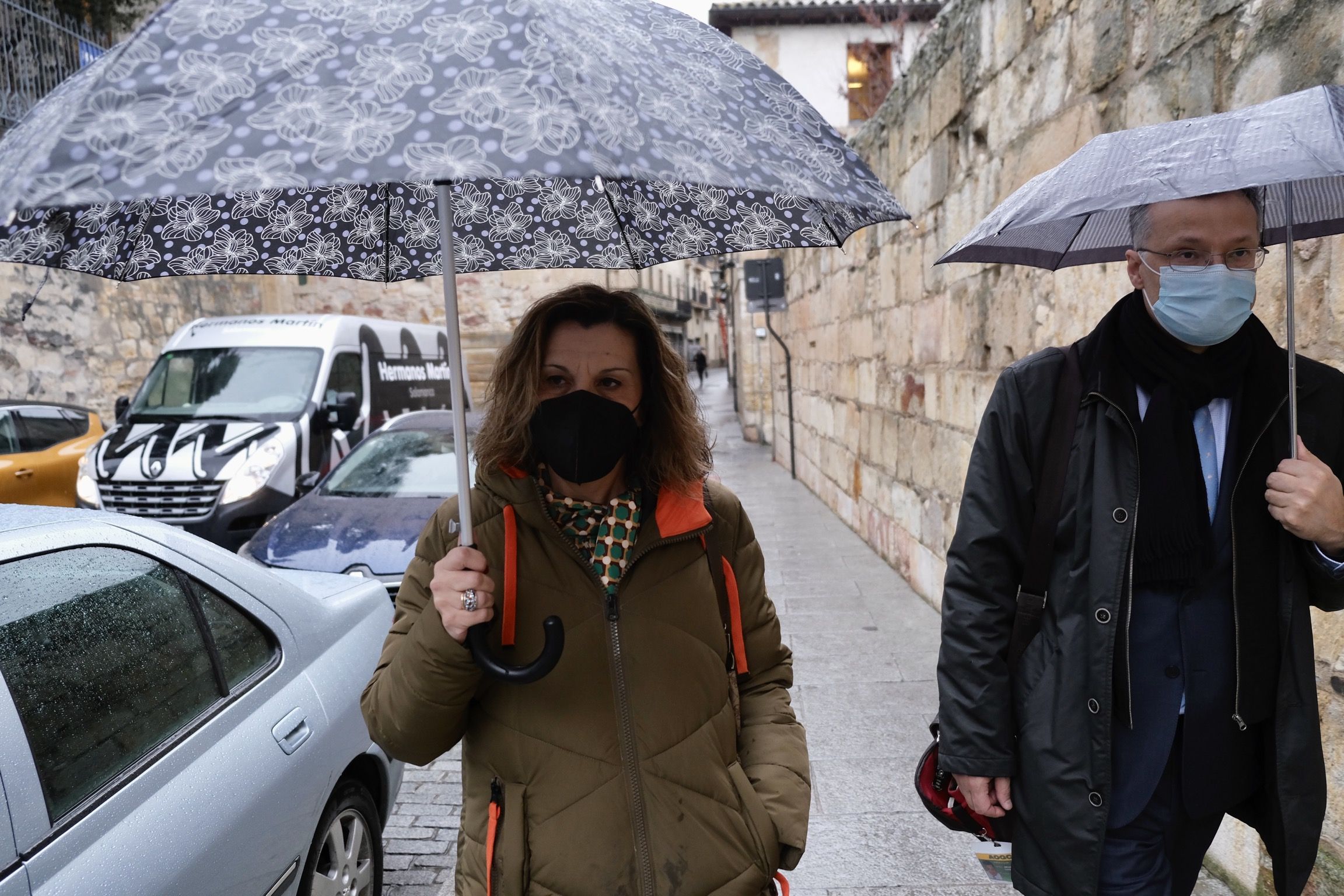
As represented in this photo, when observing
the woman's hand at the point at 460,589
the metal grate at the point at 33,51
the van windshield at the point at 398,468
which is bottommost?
the van windshield at the point at 398,468

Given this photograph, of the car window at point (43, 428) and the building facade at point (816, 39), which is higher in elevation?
the building facade at point (816, 39)

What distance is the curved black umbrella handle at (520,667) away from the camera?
1345 mm

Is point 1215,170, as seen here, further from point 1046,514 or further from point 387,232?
point 387,232

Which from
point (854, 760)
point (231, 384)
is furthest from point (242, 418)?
point (854, 760)

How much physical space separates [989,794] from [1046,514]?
23.2 inches

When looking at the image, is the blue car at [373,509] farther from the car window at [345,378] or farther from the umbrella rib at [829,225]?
the umbrella rib at [829,225]

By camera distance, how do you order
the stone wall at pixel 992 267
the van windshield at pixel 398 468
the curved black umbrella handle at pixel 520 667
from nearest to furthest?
the curved black umbrella handle at pixel 520 667 < the stone wall at pixel 992 267 < the van windshield at pixel 398 468

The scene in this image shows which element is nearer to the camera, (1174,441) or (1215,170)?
(1215,170)

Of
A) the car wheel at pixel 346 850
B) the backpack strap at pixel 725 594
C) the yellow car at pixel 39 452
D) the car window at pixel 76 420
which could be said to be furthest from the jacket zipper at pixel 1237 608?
the car window at pixel 76 420

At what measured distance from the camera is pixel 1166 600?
171cm

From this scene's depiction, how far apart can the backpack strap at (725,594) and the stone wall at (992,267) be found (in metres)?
1.68

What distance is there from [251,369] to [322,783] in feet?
23.8

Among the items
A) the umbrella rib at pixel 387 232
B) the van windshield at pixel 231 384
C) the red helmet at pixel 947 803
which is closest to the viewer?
the red helmet at pixel 947 803

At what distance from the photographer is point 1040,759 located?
5.65 feet
